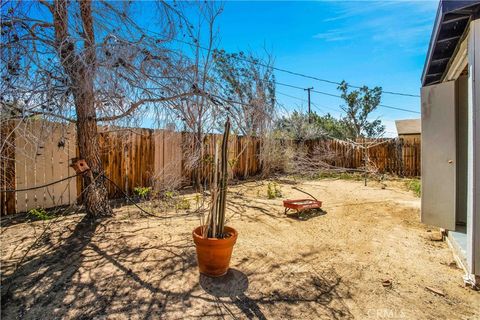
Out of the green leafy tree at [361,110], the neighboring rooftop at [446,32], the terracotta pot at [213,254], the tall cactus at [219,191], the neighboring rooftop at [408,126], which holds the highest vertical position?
the green leafy tree at [361,110]

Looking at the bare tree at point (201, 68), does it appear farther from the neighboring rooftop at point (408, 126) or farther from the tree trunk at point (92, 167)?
the neighboring rooftop at point (408, 126)

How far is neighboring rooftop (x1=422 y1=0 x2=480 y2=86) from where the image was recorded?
2463mm

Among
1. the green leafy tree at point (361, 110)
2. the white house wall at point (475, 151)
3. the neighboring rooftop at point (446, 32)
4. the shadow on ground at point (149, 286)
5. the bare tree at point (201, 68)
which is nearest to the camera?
the shadow on ground at point (149, 286)

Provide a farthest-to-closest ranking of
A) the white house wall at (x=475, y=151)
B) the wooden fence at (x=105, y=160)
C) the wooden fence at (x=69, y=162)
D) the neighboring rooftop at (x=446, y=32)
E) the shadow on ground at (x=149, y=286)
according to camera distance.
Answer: the wooden fence at (x=69, y=162) < the wooden fence at (x=105, y=160) < the neighboring rooftop at (x=446, y=32) < the white house wall at (x=475, y=151) < the shadow on ground at (x=149, y=286)

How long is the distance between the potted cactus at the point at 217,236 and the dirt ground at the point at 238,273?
0.15m

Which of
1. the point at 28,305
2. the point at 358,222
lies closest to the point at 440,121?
the point at 358,222

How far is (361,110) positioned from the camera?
17.1m

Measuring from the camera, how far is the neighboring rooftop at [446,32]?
2463 mm

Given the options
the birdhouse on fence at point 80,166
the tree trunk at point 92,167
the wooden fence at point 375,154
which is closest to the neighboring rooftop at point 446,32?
the tree trunk at point 92,167

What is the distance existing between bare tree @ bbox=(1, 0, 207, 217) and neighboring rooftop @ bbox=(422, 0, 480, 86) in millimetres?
2624

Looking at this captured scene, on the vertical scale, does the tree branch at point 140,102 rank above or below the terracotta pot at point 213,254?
above

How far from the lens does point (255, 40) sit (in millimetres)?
7855

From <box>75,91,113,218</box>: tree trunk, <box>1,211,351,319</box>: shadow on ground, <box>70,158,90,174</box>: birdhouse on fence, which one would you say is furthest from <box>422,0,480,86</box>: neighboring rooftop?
<box>70,158,90,174</box>: birdhouse on fence

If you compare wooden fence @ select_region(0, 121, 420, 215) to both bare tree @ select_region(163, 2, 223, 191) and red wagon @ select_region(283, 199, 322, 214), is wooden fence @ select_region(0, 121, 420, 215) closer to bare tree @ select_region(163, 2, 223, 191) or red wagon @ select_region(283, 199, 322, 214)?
bare tree @ select_region(163, 2, 223, 191)
